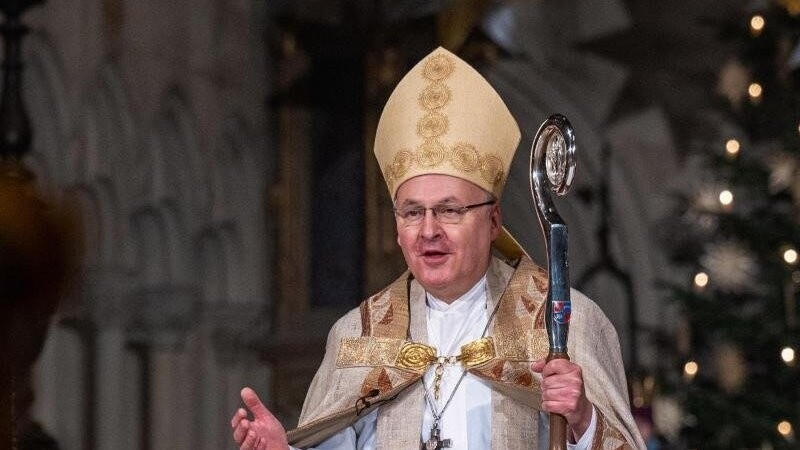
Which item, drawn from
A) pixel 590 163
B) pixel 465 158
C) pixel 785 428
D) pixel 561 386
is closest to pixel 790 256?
pixel 785 428

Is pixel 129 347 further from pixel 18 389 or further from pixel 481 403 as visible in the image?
pixel 481 403

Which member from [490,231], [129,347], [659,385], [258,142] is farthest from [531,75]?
[490,231]

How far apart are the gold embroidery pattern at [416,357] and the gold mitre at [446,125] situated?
1.49 ft

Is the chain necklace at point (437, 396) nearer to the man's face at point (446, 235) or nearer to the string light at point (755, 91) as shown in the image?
the man's face at point (446, 235)

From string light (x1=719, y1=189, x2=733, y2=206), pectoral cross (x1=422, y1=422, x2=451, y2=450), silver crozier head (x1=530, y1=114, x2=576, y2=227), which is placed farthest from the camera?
A: string light (x1=719, y1=189, x2=733, y2=206)

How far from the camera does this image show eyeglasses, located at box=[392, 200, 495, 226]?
14.5ft

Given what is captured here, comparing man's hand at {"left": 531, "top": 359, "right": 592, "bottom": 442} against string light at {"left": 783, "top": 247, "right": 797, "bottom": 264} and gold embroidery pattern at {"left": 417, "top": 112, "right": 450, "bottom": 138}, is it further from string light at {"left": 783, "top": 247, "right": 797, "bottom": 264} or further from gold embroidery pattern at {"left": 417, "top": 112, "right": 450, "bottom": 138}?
string light at {"left": 783, "top": 247, "right": 797, "bottom": 264}

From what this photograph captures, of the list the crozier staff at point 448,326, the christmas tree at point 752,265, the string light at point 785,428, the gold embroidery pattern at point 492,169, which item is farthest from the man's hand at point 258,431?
the string light at point 785,428

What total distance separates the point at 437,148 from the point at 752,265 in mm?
5224

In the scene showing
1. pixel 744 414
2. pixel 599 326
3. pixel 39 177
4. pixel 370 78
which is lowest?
pixel 744 414

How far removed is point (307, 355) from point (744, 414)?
2.81 meters

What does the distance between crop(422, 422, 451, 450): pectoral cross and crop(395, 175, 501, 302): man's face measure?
1.33 ft

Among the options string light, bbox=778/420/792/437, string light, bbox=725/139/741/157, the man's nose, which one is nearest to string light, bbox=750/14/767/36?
string light, bbox=725/139/741/157

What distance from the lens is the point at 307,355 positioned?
10023 mm
